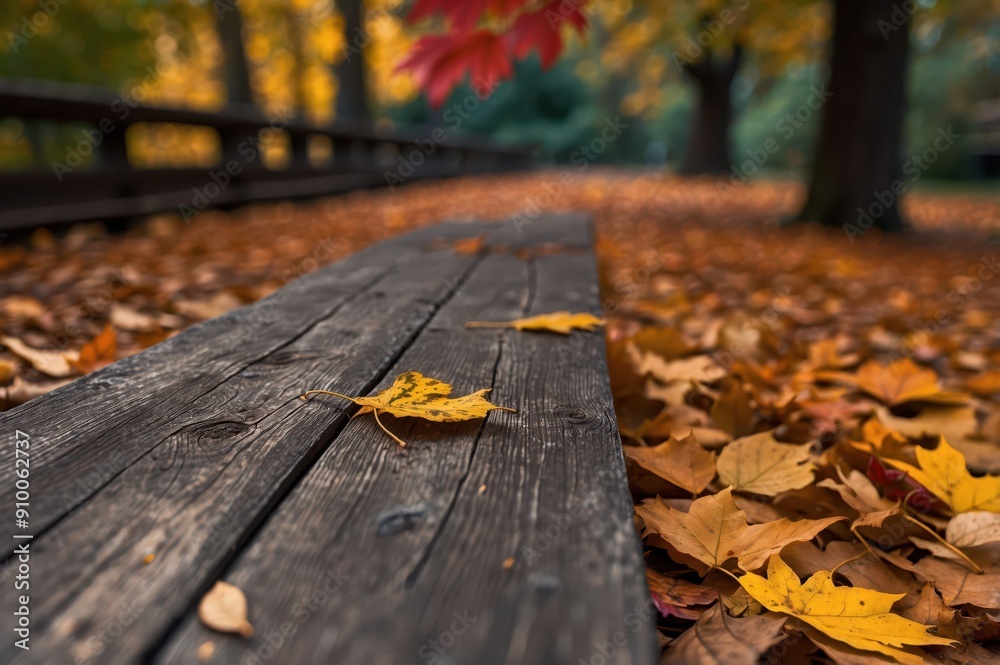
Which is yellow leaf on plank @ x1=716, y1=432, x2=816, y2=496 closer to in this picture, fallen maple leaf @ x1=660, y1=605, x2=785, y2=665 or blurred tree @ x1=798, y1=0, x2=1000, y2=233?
fallen maple leaf @ x1=660, y1=605, x2=785, y2=665

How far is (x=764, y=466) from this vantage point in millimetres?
1102

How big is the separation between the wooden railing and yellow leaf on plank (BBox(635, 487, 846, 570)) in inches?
138

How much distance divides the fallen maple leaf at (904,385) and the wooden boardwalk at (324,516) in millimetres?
805

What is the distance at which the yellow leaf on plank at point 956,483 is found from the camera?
1046mm

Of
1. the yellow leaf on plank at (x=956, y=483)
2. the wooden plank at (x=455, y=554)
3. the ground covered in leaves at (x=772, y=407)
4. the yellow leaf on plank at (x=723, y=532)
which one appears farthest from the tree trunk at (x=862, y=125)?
the wooden plank at (x=455, y=554)

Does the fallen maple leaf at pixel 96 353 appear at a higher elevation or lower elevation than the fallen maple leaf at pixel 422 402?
lower

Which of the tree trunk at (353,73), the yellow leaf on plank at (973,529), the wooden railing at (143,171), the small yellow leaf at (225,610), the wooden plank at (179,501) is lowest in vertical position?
the yellow leaf on plank at (973,529)

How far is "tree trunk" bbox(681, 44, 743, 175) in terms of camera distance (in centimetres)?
1525

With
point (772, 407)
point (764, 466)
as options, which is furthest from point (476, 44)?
point (764, 466)

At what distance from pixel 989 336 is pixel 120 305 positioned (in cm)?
294

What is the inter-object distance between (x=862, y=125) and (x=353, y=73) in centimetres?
781

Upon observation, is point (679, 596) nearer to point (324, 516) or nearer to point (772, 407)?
point (324, 516)

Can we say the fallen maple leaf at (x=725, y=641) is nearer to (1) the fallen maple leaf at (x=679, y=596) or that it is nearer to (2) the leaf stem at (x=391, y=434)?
(1) the fallen maple leaf at (x=679, y=596)

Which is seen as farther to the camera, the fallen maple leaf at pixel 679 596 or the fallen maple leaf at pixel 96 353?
the fallen maple leaf at pixel 96 353
